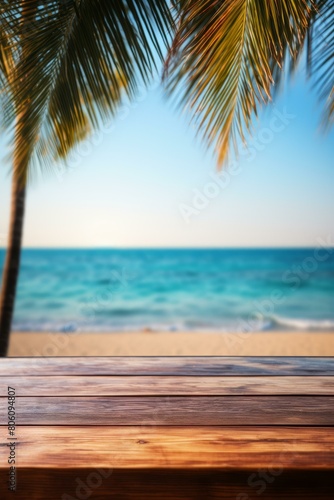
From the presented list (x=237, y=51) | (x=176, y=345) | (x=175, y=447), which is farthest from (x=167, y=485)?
(x=176, y=345)

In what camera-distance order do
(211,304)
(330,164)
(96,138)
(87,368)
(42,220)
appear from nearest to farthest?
(87,368) → (96,138) → (211,304) → (42,220) → (330,164)

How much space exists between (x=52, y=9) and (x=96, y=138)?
944 millimetres

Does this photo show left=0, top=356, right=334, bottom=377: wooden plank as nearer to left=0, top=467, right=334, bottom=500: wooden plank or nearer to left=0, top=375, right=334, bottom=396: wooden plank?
left=0, top=375, right=334, bottom=396: wooden plank

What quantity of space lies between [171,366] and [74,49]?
1635 millimetres

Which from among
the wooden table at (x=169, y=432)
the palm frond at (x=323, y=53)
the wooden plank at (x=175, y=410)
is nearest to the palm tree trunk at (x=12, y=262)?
the wooden table at (x=169, y=432)

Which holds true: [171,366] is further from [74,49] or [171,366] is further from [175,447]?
[74,49]

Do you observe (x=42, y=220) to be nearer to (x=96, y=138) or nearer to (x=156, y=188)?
(x=156, y=188)

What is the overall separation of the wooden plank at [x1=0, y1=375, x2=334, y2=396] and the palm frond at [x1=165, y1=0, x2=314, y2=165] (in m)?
1.14

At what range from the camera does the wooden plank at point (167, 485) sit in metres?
0.95

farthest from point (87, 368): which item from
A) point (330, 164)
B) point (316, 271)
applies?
point (330, 164)

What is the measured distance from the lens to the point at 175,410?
1282 millimetres

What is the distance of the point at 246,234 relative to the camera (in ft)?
69.6

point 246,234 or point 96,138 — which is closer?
point 96,138

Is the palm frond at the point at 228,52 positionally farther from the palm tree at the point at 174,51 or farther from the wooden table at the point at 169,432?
the wooden table at the point at 169,432
